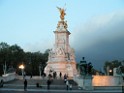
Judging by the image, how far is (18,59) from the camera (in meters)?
118

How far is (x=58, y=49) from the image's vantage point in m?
88.9

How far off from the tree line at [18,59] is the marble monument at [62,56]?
23.1 metres

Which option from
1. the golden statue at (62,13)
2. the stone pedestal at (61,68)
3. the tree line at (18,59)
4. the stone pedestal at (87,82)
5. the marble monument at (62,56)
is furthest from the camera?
the tree line at (18,59)

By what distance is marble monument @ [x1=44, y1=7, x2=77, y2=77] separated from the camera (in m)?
87.1

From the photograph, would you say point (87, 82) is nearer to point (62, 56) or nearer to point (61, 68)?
point (61, 68)

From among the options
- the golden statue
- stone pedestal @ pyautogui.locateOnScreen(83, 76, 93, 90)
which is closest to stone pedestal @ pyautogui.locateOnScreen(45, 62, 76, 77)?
the golden statue

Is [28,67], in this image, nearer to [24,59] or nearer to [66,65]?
[24,59]

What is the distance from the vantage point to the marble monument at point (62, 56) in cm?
8706

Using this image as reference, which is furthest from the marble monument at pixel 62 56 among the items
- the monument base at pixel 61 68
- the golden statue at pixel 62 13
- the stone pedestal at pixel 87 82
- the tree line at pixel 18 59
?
the stone pedestal at pixel 87 82

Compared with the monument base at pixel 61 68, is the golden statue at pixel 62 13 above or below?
above

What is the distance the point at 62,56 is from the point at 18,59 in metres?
32.2

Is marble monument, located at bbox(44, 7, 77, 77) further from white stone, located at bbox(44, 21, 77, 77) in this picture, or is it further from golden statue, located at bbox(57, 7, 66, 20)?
golden statue, located at bbox(57, 7, 66, 20)

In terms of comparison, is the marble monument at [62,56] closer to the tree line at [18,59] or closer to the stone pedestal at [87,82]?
the tree line at [18,59]

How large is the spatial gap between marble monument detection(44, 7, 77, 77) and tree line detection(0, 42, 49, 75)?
23066 mm
